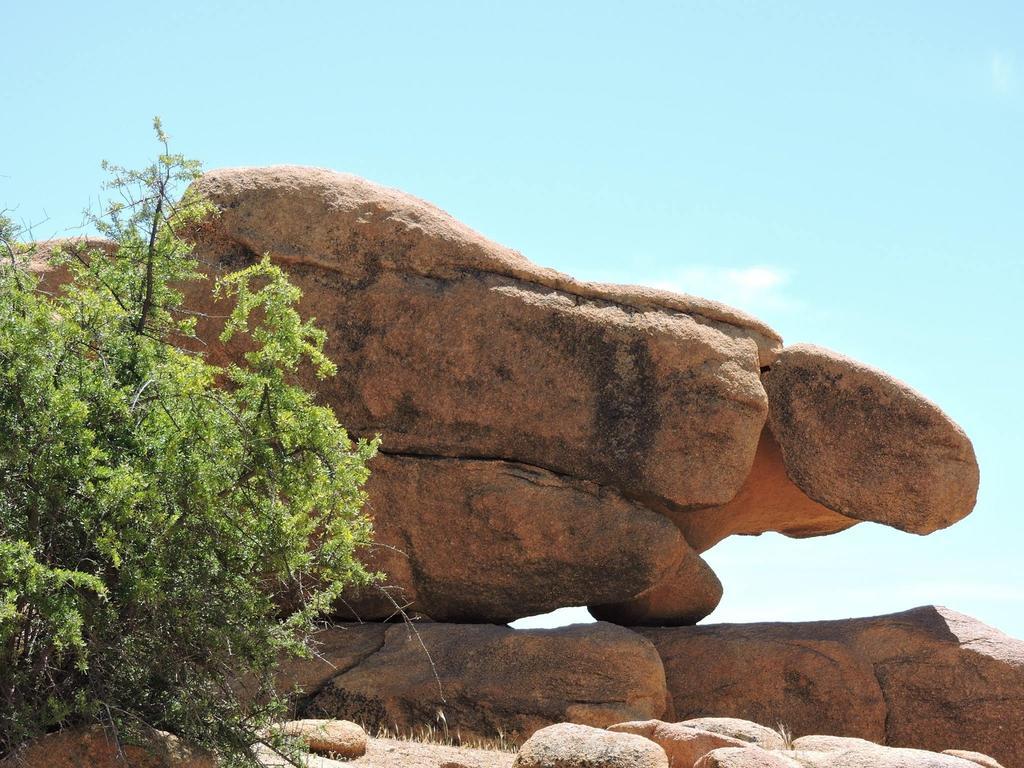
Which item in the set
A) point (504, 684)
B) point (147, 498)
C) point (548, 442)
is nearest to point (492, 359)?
point (548, 442)

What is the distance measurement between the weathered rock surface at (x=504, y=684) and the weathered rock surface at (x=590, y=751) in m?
3.46

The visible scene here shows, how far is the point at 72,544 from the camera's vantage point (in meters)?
8.38

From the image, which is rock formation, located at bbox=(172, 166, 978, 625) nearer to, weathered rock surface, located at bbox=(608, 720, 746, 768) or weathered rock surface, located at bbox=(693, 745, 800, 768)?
weathered rock surface, located at bbox=(608, 720, 746, 768)

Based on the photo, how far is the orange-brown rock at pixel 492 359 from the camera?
14.2m

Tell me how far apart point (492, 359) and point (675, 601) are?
376 centimetres

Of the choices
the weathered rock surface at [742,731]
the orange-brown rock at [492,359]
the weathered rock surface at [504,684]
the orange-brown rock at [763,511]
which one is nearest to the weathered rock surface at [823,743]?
the weathered rock surface at [742,731]

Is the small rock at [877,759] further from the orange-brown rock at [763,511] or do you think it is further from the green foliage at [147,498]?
the orange-brown rock at [763,511]

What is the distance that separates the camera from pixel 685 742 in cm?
988

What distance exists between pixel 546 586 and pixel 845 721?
3653 millimetres

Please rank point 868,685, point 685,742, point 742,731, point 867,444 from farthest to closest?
point 867,444
point 868,685
point 742,731
point 685,742

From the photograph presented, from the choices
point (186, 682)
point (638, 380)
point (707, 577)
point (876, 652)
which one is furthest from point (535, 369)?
point (186, 682)

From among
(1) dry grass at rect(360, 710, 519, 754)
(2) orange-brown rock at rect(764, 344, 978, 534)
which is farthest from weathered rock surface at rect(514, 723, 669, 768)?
(2) orange-brown rock at rect(764, 344, 978, 534)

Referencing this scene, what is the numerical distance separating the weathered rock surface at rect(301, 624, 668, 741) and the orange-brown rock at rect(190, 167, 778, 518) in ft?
6.28

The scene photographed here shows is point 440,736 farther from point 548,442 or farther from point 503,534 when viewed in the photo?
point 548,442
